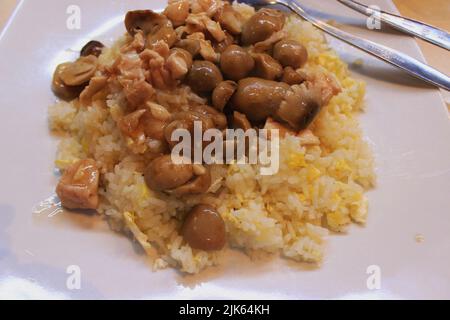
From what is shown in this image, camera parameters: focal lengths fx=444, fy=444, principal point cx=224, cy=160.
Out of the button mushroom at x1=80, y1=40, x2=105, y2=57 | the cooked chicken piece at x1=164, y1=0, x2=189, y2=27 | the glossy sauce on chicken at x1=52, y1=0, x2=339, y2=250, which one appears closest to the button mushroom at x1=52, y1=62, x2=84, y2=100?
the glossy sauce on chicken at x1=52, y1=0, x2=339, y2=250

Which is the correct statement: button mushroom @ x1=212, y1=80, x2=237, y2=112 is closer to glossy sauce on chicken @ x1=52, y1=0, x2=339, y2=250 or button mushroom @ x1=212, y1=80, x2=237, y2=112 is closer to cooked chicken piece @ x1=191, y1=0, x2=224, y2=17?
glossy sauce on chicken @ x1=52, y1=0, x2=339, y2=250

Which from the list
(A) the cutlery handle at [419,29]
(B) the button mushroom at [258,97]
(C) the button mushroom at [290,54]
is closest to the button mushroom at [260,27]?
(C) the button mushroom at [290,54]

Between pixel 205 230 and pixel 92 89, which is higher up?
pixel 92 89

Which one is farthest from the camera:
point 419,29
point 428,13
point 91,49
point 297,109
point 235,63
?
point 428,13

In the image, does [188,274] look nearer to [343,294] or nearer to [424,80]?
[343,294]

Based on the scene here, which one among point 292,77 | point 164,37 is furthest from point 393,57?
point 164,37

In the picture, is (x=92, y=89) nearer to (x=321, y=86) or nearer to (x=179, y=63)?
(x=179, y=63)
